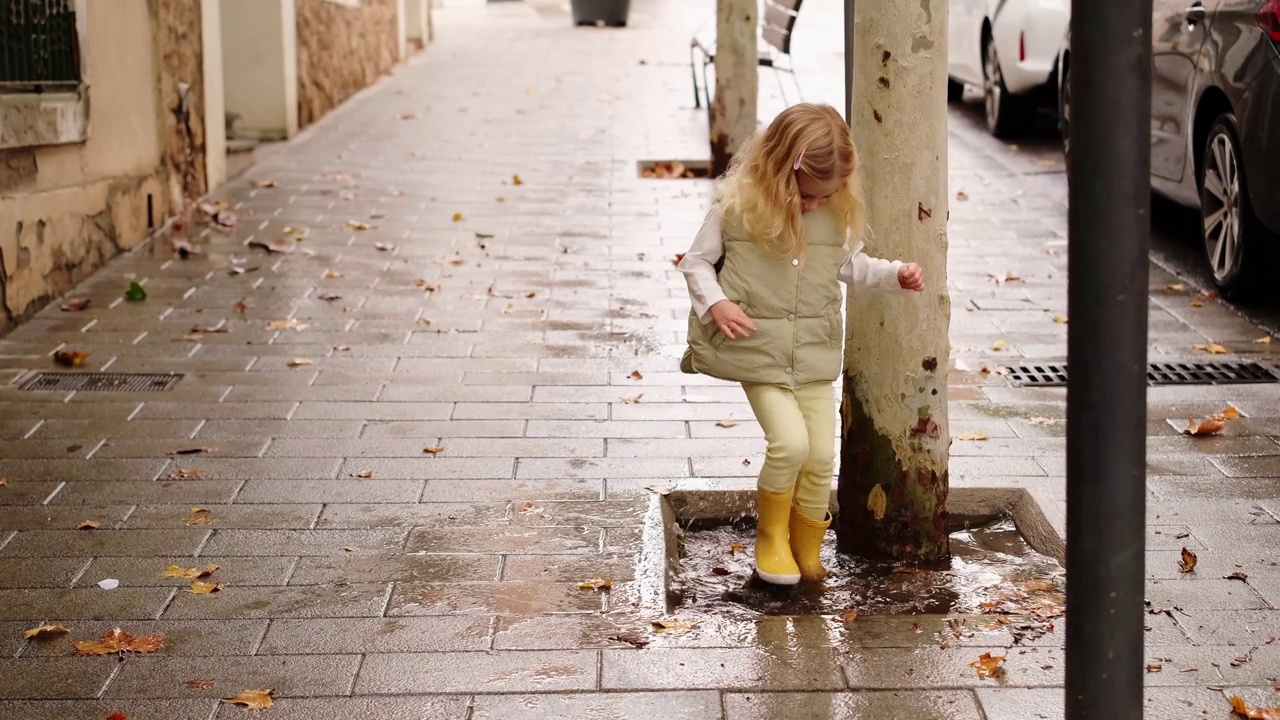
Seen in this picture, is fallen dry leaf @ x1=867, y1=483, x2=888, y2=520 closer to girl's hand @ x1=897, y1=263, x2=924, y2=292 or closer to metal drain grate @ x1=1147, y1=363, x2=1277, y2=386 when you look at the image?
girl's hand @ x1=897, y1=263, x2=924, y2=292

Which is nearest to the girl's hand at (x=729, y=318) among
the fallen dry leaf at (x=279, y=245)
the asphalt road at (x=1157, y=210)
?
the asphalt road at (x=1157, y=210)

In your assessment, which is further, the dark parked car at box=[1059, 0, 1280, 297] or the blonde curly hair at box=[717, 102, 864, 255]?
the dark parked car at box=[1059, 0, 1280, 297]

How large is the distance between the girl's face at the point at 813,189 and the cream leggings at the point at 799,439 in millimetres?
516

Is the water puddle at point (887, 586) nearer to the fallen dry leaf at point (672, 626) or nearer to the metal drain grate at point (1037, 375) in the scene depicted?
the fallen dry leaf at point (672, 626)

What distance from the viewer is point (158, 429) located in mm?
5898

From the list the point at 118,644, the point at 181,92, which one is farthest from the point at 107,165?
the point at 118,644

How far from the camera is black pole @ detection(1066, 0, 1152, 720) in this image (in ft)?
7.72

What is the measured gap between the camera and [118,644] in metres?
4.03

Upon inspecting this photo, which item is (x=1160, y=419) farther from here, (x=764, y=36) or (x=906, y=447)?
(x=764, y=36)

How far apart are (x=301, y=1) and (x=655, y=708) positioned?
12.4 metres

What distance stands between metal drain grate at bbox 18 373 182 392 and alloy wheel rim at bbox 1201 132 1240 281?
16.1ft

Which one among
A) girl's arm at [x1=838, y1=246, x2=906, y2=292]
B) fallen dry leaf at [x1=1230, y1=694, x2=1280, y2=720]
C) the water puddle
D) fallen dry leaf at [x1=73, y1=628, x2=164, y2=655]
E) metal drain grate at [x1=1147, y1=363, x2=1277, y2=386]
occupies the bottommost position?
the water puddle

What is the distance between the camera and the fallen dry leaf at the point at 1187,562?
4.52m

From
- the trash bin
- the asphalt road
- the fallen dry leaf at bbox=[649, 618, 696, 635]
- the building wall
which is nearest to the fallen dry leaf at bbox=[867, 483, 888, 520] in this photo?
the fallen dry leaf at bbox=[649, 618, 696, 635]
